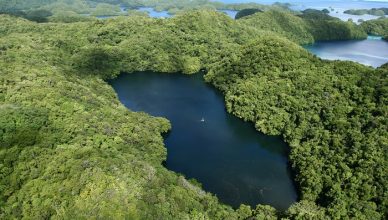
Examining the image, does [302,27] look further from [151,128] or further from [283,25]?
[151,128]

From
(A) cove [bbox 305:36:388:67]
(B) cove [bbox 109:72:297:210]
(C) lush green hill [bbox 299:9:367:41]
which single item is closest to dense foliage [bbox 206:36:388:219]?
(B) cove [bbox 109:72:297:210]

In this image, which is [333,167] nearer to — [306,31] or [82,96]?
[82,96]

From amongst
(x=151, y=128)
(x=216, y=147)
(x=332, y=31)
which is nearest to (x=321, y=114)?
(x=216, y=147)

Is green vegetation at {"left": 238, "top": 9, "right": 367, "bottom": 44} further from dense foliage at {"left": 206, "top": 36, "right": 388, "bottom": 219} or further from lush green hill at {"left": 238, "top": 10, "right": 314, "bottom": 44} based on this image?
dense foliage at {"left": 206, "top": 36, "right": 388, "bottom": 219}

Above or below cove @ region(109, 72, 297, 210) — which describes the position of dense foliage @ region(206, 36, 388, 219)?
above

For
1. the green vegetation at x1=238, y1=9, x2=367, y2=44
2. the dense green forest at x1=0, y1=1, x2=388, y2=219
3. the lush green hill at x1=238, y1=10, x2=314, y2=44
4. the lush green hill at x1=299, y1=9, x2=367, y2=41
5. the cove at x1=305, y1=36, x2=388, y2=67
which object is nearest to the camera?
the dense green forest at x1=0, y1=1, x2=388, y2=219
